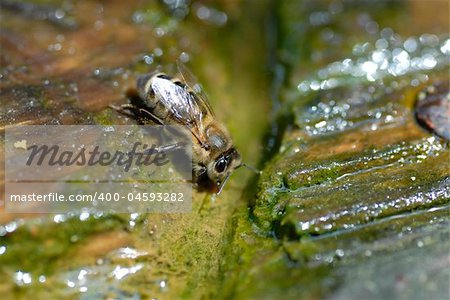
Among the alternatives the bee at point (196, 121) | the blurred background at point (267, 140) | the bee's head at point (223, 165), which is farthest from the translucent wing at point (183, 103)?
the blurred background at point (267, 140)

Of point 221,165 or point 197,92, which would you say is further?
point 197,92

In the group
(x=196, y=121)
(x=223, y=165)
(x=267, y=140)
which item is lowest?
(x=267, y=140)

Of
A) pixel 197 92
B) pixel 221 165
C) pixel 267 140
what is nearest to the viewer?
pixel 221 165

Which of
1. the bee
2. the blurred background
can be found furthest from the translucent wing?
the blurred background

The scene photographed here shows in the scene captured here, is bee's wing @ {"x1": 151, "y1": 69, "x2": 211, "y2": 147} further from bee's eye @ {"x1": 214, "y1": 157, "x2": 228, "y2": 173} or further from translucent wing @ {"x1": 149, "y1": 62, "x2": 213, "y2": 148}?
bee's eye @ {"x1": 214, "y1": 157, "x2": 228, "y2": 173}

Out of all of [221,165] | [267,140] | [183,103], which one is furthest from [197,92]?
[267,140]

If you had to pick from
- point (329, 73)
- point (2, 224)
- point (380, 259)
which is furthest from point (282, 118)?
point (2, 224)

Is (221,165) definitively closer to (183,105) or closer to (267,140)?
(183,105)
